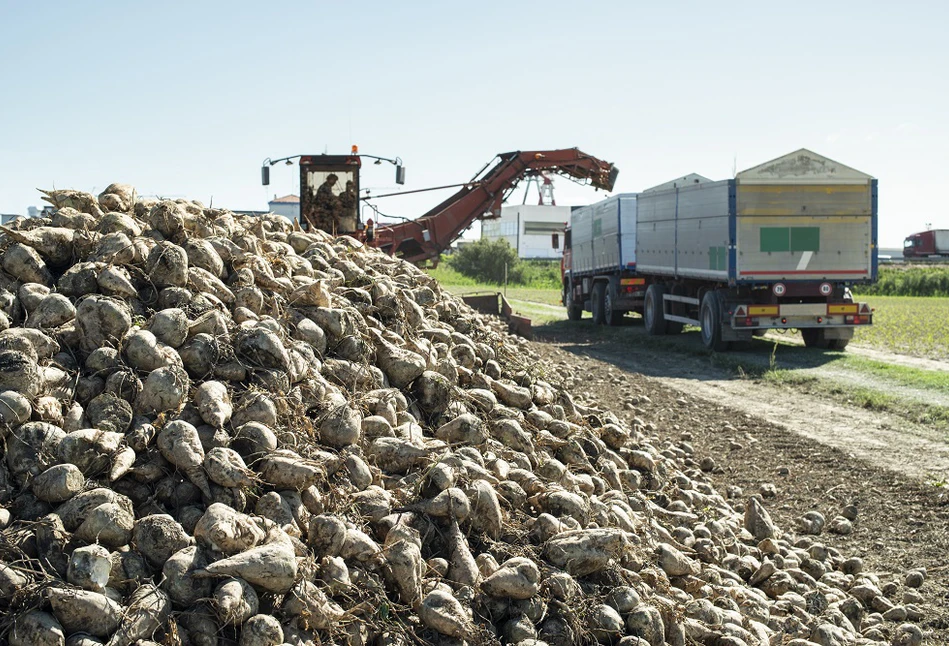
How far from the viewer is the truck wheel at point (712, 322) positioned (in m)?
15.7

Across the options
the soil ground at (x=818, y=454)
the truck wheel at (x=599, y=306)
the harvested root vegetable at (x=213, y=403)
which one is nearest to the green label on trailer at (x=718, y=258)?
the soil ground at (x=818, y=454)

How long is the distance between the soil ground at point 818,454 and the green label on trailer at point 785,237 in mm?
2557

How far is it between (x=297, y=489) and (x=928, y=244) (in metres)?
67.6

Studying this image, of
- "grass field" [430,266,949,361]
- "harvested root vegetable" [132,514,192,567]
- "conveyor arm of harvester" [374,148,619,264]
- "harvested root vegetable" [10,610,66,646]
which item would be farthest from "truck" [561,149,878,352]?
"harvested root vegetable" [10,610,66,646]

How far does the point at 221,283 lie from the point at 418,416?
128 centimetres

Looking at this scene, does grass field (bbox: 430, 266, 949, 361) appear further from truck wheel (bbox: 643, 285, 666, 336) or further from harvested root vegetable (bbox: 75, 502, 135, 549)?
harvested root vegetable (bbox: 75, 502, 135, 549)

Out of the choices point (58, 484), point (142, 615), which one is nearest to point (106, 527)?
point (58, 484)

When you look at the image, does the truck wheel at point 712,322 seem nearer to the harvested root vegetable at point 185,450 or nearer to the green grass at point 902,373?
the green grass at point 902,373

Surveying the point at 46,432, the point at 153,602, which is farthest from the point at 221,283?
the point at 153,602

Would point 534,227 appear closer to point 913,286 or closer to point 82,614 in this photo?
point 913,286

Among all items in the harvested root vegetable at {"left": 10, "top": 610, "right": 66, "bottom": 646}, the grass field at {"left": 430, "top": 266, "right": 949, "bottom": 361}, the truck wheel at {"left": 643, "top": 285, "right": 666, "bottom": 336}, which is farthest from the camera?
the truck wheel at {"left": 643, "top": 285, "right": 666, "bottom": 336}

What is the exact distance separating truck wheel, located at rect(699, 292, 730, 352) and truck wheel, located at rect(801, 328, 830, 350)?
161 cm

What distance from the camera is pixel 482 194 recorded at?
1994 cm

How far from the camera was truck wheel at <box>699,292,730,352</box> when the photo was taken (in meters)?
15.7
